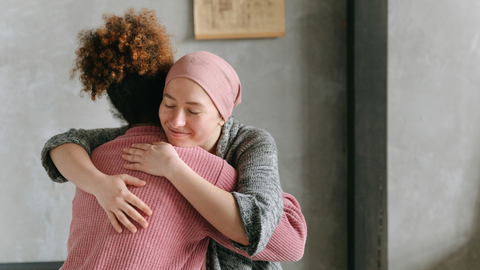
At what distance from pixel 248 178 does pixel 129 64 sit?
0.45 m

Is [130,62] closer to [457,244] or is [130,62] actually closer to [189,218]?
[189,218]

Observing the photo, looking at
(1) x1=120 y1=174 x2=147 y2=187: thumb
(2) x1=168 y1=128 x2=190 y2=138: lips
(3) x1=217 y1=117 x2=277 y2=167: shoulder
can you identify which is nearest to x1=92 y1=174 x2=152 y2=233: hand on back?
(1) x1=120 y1=174 x2=147 y2=187: thumb

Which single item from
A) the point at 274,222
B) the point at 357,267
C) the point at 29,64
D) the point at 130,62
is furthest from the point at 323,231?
the point at 29,64

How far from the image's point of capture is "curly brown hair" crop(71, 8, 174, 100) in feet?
2.94

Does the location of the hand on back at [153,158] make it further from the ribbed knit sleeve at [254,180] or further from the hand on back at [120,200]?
the ribbed knit sleeve at [254,180]

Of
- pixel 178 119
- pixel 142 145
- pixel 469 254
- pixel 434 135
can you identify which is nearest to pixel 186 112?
pixel 178 119

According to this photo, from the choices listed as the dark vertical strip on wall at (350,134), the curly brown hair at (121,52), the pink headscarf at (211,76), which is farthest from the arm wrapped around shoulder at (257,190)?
the dark vertical strip on wall at (350,134)

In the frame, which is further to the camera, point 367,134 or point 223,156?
point 367,134

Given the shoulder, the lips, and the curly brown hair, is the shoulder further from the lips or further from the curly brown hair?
the curly brown hair

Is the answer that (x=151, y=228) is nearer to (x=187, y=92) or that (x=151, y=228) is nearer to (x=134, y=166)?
(x=134, y=166)

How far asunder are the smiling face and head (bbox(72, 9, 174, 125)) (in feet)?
0.30

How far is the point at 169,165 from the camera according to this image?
77cm

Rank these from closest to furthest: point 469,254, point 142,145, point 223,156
→ point 142,145 < point 223,156 < point 469,254

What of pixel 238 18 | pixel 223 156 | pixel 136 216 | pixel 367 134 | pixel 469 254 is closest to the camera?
pixel 136 216
